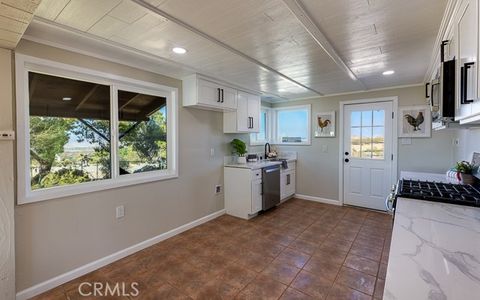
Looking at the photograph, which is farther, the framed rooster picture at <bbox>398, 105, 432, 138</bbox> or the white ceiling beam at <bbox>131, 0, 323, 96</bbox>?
the framed rooster picture at <bbox>398, 105, 432, 138</bbox>

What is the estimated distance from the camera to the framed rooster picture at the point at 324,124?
4625mm

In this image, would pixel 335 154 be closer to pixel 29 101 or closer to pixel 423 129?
pixel 423 129

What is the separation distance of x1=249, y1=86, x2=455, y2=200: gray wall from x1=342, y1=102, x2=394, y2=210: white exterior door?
0.18 meters

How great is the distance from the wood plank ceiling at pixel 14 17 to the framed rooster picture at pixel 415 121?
470cm

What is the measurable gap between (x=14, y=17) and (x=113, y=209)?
191 cm

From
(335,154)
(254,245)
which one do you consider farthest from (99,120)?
(335,154)

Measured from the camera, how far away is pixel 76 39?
6.78ft

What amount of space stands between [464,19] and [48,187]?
133 inches

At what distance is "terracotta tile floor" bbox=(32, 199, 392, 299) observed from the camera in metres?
2.07

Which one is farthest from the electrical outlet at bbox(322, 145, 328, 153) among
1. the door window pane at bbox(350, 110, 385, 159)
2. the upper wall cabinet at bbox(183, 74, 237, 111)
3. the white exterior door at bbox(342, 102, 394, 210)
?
the upper wall cabinet at bbox(183, 74, 237, 111)

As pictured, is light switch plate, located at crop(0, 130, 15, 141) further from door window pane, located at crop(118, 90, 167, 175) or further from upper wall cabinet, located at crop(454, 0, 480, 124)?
upper wall cabinet, located at crop(454, 0, 480, 124)

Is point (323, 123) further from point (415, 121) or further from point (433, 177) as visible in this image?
point (433, 177)

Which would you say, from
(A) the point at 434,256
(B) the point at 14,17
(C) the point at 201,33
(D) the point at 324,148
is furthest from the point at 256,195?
(B) the point at 14,17

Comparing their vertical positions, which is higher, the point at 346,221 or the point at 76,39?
the point at 76,39
